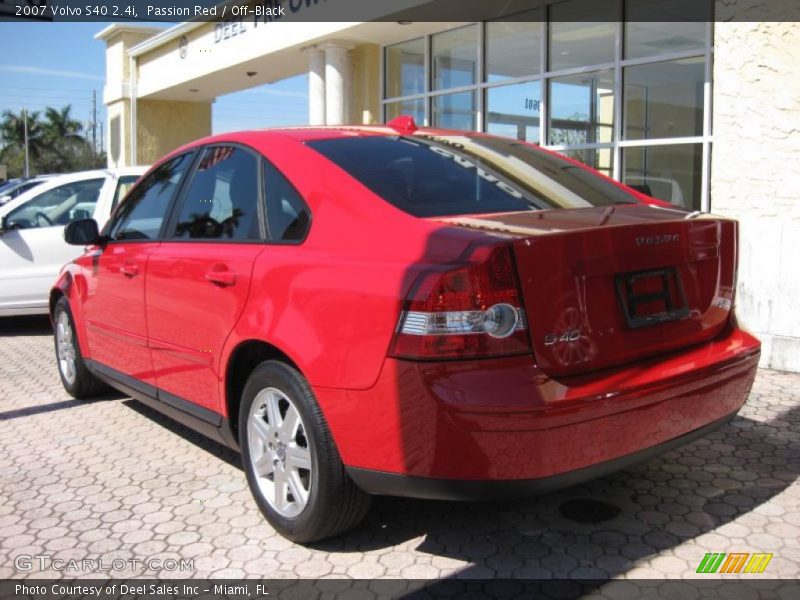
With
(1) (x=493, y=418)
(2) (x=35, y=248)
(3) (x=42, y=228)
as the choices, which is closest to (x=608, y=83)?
(3) (x=42, y=228)

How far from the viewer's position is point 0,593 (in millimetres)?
2902

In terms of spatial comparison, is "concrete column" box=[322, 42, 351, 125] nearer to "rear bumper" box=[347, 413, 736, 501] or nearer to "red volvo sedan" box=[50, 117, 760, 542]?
"red volvo sedan" box=[50, 117, 760, 542]

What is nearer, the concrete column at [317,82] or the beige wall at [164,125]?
the concrete column at [317,82]

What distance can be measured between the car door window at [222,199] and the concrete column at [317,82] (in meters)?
9.72

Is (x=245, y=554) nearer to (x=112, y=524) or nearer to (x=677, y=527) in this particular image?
(x=112, y=524)

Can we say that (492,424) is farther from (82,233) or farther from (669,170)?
(669,170)

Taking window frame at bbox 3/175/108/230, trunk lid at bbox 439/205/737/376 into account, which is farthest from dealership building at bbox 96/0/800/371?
window frame at bbox 3/175/108/230

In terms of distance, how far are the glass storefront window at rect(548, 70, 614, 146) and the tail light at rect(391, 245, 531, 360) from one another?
26.3 ft

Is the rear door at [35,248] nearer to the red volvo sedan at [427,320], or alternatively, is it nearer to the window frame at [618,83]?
the red volvo sedan at [427,320]

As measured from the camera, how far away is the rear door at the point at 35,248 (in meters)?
8.40

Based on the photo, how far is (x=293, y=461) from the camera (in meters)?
3.14

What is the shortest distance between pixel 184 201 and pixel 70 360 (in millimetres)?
2112

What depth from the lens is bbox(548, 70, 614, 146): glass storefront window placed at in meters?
10.1

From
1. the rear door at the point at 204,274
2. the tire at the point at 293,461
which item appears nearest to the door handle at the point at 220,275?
the rear door at the point at 204,274
